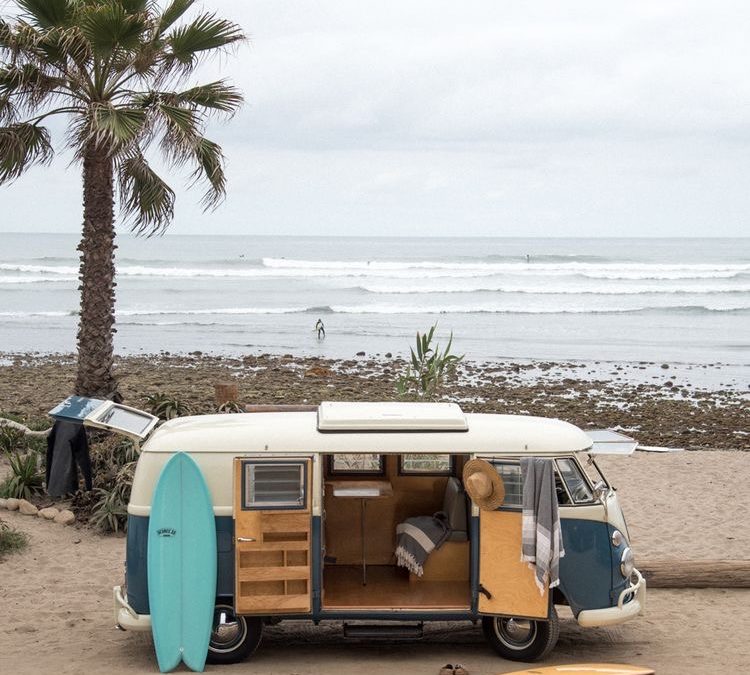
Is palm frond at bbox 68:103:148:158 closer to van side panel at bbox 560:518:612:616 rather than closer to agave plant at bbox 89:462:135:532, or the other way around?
agave plant at bbox 89:462:135:532

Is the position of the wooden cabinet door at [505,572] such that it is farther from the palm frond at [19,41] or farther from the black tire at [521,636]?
the palm frond at [19,41]

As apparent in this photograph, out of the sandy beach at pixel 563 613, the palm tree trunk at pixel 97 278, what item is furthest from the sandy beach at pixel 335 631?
the palm tree trunk at pixel 97 278

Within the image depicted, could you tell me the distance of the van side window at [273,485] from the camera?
8.37 meters

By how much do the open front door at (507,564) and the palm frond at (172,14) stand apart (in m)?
9.05

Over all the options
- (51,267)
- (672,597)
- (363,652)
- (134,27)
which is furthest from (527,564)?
(51,267)

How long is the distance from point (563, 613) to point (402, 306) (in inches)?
1507

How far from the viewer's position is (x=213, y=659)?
8.63m

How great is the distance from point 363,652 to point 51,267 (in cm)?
5859

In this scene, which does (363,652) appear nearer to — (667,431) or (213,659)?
(213,659)

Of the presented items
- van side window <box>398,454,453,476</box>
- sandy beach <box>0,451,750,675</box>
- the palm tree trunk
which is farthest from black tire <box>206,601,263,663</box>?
the palm tree trunk

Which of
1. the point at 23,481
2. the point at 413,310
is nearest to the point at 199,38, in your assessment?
the point at 23,481

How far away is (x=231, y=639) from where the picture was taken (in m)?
8.67

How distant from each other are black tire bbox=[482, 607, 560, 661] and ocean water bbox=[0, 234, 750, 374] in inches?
863

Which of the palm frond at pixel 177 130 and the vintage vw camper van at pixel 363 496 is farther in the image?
the palm frond at pixel 177 130
